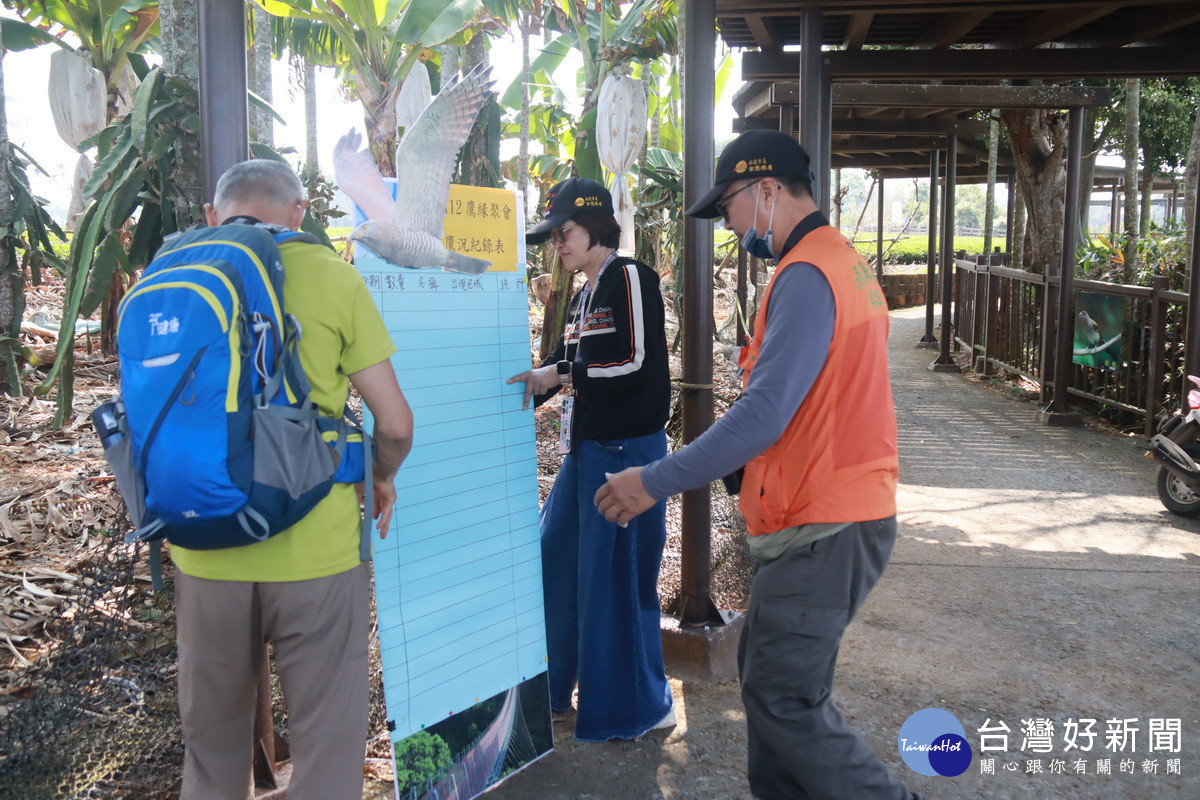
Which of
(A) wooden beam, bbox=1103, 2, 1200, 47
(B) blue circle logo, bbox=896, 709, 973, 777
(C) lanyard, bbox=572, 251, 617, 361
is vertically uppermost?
(A) wooden beam, bbox=1103, 2, 1200, 47

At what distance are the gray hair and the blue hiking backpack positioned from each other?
0.51 ft

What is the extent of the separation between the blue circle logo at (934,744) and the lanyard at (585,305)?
1.77 meters

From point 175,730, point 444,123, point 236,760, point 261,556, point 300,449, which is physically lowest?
point 175,730

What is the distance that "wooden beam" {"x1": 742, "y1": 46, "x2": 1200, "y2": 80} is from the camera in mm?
6996

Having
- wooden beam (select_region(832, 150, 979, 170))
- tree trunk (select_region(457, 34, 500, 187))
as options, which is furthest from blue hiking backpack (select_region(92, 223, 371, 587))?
wooden beam (select_region(832, 150, 979, 170))

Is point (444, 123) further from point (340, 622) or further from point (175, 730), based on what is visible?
point (175, 730)

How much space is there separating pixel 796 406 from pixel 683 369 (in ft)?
5.86

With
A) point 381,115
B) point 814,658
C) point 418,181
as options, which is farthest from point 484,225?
point 381,115

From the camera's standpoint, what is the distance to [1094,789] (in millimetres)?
3193

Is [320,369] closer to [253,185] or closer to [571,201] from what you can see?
[253,185]

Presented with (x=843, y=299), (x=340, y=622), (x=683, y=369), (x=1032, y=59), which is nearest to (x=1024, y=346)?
(x=1032, y=59)

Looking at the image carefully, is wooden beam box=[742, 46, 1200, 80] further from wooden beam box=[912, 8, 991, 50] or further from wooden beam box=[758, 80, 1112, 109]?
wooden beam box=[758, 80, 1112, 109]

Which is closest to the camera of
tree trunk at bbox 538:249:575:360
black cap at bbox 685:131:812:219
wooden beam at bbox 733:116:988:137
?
black cap at bbox 685:131:812:219

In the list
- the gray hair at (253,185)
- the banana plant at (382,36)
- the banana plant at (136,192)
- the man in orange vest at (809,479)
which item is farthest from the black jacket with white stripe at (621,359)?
the banana plant at (382,36)
